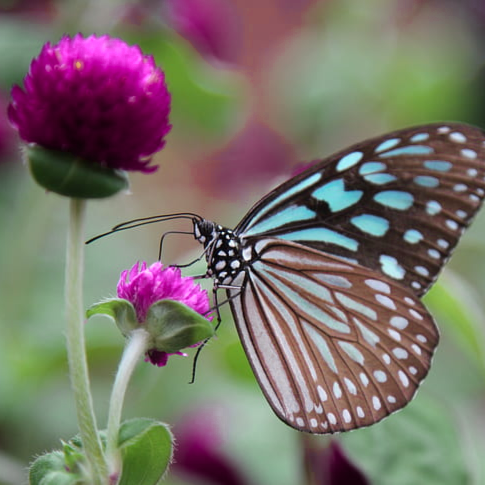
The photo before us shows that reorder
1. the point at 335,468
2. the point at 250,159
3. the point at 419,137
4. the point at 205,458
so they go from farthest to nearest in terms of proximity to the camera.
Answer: the point at 250,159
the point at 205,458
the point at 335,468
the point at 419,137

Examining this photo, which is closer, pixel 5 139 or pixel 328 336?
pixel 328 336

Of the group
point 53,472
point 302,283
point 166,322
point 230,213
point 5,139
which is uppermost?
point 5,139

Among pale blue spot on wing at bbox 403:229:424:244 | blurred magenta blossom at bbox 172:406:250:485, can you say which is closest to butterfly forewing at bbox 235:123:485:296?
pale blue spot on wing at bbox 403:229:424:244

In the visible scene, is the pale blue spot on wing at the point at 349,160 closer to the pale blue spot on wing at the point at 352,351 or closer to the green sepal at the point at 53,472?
the pale blue spot on wing at the point at 352,351

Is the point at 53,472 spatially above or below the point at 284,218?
below

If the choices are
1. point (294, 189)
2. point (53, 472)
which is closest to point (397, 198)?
point (294, 189)

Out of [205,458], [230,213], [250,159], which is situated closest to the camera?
[205,458]

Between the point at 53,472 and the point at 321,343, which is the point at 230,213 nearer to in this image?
the point at 321,343

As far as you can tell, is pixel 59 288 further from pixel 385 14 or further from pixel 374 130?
pixel 385 14
